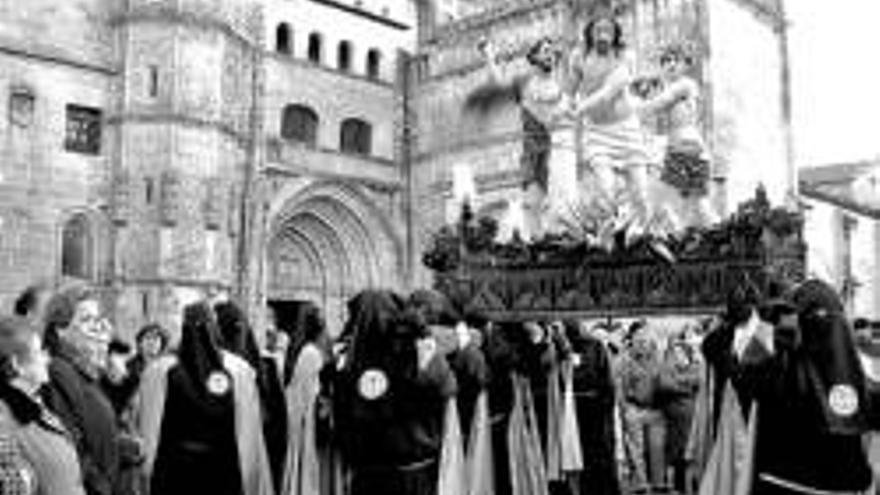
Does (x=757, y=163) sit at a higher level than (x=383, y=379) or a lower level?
higher

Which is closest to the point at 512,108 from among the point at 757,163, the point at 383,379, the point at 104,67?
the point at 757,163

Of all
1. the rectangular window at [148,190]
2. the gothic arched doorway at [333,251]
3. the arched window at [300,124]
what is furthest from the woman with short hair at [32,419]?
the arched window at [300,124]

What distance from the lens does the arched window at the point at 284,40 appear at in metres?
30.4

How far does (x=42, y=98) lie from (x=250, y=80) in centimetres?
554

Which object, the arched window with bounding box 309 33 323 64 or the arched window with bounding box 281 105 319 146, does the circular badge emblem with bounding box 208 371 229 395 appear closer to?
the arched window with bounding box 281 105 319 146

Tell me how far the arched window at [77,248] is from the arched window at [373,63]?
10803 mm

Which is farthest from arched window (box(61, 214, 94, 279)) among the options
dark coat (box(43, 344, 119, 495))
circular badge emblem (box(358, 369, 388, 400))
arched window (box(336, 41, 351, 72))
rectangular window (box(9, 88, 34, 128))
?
dark coat (box(43, 344, 119, 495))

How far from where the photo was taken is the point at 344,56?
105 ft

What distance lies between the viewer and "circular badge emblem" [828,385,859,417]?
496 centimetres

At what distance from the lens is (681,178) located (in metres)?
11.4

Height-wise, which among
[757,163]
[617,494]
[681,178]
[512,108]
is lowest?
[617,494]

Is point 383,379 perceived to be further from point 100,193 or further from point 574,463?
point 100,193

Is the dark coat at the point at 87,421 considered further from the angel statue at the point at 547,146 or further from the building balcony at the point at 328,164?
the building balcony at the point at 328,164

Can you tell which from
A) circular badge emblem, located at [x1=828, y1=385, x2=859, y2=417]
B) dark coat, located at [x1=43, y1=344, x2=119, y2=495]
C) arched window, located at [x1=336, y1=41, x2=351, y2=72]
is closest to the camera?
dark coat, located at [x1=43, y1=344, x2=119, y2=495]
